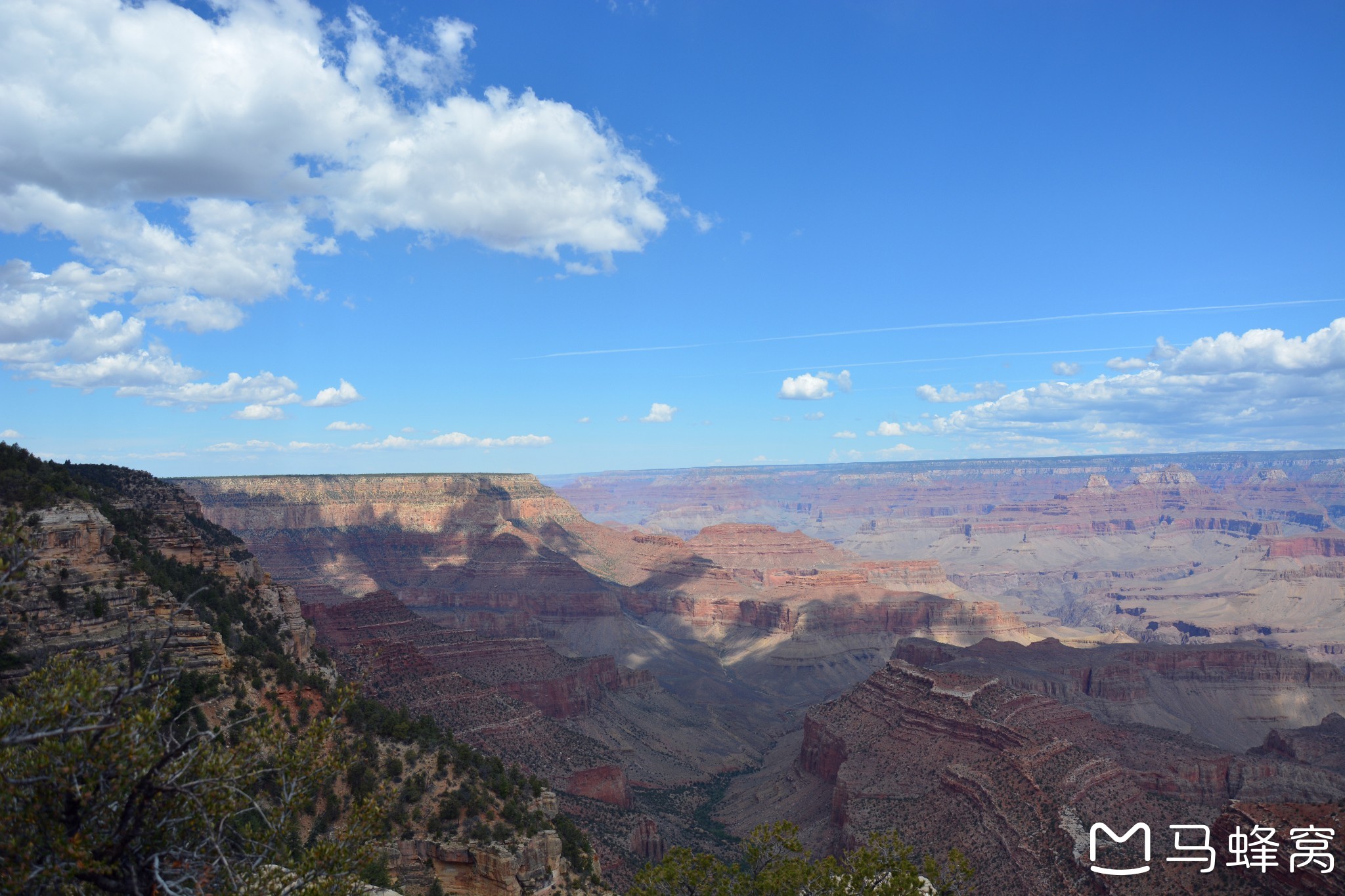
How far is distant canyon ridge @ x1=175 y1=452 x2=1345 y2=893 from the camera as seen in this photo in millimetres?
56000

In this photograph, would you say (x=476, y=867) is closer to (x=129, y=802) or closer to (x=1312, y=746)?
(x=129, y=802)

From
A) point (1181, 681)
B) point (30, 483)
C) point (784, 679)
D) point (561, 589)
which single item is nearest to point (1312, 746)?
point (1181, 681)

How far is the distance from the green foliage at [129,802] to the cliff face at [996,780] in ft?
124

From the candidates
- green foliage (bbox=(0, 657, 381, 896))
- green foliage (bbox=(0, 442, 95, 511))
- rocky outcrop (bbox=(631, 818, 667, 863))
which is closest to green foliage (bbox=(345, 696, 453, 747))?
green foliage (bbox=(0, 442, 95, 511))

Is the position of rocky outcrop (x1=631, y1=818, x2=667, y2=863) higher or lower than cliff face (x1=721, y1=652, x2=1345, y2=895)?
lower

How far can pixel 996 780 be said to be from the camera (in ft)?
172

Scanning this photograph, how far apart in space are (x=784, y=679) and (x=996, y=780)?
300 ft

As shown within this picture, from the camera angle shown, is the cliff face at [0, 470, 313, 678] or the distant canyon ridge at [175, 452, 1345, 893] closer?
the cliff face at [0, 470, 313, 678]

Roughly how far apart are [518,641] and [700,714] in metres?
26.5

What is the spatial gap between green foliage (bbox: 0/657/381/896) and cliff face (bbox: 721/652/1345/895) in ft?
124

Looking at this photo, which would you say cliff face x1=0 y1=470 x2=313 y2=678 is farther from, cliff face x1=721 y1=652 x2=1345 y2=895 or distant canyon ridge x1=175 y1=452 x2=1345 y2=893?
cliff face x1=721 y1=652 x2=1345 y2=895

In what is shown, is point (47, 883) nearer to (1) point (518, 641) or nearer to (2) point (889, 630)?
(1) point (518, 641)

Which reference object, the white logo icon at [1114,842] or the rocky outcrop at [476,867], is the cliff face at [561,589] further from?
the rocky outcrop at [476,867]

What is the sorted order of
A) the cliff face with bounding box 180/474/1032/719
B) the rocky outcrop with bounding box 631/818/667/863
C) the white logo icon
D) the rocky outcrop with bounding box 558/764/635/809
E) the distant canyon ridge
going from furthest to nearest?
the cliff face with bounding box 180/474/1032/719 → the rocky outcrop with bounding box 558/764/635/809 → the distant canyon ridge → the rocky outcrop with bounding box 631/818/667/863 → the white logo icon
